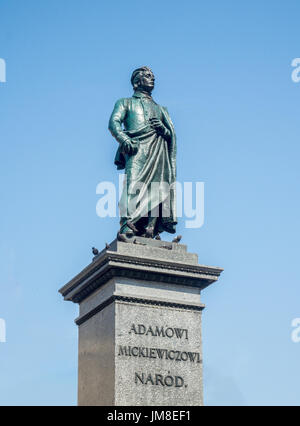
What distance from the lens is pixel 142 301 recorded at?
17859 millimetres

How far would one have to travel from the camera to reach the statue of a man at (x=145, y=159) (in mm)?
19453

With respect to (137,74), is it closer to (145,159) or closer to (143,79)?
(143,79)

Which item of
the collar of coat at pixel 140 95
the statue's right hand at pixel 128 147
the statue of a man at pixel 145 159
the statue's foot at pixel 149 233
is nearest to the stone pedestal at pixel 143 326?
the statue's foot at pixel 149 233

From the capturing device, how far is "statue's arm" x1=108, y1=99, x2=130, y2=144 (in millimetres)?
19828

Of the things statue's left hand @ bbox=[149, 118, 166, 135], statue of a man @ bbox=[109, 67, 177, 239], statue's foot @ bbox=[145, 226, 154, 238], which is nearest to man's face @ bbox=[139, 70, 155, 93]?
statue of a man @ bbox=[109, 67, 177, 239]

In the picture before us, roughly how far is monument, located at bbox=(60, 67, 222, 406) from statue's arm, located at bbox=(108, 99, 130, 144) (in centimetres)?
3

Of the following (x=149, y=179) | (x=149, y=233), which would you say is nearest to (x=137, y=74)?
(x=149, y=179)

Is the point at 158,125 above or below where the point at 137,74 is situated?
below

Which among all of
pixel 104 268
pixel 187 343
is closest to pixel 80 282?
pixel 104 268

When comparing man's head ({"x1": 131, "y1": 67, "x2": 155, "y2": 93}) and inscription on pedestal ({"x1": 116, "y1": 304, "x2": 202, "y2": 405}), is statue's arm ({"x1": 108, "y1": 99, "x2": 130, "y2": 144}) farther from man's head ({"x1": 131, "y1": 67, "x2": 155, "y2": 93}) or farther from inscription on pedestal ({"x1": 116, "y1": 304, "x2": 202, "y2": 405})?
inscription on pedestal ({"x1": 116, "y1": 304, "x2": 202, "y2": 405})

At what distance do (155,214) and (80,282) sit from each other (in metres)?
2.28

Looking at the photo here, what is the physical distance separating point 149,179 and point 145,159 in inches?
18.8

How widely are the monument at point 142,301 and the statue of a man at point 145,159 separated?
0.08 ft

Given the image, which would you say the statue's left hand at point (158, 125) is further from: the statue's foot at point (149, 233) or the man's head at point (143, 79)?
the statue's foot at point (149, 233)
